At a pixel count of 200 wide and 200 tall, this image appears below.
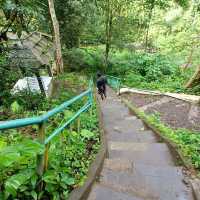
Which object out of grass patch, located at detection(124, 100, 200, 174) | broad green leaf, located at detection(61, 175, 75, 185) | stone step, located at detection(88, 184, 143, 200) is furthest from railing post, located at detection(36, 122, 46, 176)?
grass patch, located at detection(124, 100, 200, 174)

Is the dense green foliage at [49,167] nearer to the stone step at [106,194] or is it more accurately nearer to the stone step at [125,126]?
the stone step at [106,194]

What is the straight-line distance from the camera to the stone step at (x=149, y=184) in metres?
3.85

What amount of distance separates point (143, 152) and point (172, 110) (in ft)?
17.4

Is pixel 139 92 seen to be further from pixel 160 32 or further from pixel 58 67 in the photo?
pixel 160 32

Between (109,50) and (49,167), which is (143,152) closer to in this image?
(49,167)

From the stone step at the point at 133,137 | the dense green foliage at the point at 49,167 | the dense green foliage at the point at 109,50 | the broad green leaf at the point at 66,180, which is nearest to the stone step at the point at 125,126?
the stone step at the point at 133,137

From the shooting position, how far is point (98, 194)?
11.6 feet

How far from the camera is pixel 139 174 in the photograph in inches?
173

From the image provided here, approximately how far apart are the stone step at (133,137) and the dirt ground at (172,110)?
1.58 metres

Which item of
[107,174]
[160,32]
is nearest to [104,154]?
[107,174]

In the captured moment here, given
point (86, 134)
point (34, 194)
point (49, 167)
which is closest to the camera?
point (34, 194)

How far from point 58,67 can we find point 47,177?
15084mm

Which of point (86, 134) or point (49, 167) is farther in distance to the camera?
point (86, 134)

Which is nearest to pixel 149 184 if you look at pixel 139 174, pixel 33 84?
pixel 139 174
